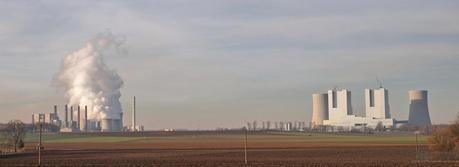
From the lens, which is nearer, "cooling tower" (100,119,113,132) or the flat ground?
the flat ground

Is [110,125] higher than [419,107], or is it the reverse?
[419,107]

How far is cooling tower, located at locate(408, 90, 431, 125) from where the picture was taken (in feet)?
615

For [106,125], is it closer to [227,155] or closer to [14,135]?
[14,135]

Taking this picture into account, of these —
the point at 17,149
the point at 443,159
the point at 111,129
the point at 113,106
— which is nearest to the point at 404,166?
the point at 443,159

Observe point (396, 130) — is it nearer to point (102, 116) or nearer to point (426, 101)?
point (426, 101)

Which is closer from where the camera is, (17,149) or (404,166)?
(404,166)

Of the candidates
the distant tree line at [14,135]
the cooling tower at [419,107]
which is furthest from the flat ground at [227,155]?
the cooling tower at [419,107]

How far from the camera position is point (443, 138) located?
5772 cm

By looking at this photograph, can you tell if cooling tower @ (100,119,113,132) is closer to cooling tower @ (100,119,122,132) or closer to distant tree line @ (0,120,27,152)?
cooling tower @ (100,119,122,132)

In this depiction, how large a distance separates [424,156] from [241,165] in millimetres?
14841

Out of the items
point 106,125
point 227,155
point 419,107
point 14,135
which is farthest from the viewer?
point 419,107

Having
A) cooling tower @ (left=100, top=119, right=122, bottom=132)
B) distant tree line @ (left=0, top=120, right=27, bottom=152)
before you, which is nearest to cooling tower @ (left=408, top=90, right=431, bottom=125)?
cooling tower @ (left=100, top=119, right=122, bottom=132)

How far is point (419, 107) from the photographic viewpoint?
7608 inches

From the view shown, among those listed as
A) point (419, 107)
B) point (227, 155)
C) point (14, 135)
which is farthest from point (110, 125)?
point (227, 155)
